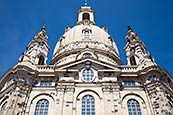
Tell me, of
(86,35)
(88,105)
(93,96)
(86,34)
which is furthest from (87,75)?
(86,34)

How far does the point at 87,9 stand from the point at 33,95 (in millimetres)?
36296

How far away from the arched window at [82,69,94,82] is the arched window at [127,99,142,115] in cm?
576

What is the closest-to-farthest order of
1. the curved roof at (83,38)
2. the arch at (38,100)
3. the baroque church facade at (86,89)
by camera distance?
the baroque church facade at (86,89) → the arch at (38,100) → the curved roof at (83,38)

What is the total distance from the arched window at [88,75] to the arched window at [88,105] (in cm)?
253

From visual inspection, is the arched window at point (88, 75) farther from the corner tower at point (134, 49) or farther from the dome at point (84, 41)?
the corner tower at point (134, 49)

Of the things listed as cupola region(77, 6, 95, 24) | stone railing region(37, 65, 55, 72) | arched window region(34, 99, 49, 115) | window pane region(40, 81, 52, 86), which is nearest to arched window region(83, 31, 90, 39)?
cupola region(77, 6, 95, 24)

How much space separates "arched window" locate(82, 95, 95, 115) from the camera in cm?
2614

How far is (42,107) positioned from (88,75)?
7260mm

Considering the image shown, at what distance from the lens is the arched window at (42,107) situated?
26453 mm

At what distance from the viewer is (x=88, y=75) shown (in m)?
30.3

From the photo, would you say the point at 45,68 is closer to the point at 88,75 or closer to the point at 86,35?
the point at 88,75

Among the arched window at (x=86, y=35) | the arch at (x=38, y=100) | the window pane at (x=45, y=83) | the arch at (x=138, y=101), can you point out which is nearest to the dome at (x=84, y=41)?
the arched window at (x=86, y=35)

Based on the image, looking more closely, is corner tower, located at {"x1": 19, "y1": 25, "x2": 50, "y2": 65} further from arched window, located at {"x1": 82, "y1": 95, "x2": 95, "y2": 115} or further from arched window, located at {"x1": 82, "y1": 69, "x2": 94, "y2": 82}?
arched window, located at {"x1": 82, "y1": 95, "x2": 95, "y2": 115}

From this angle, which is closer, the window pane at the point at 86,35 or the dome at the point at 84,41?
the dome at the point at 84,41
